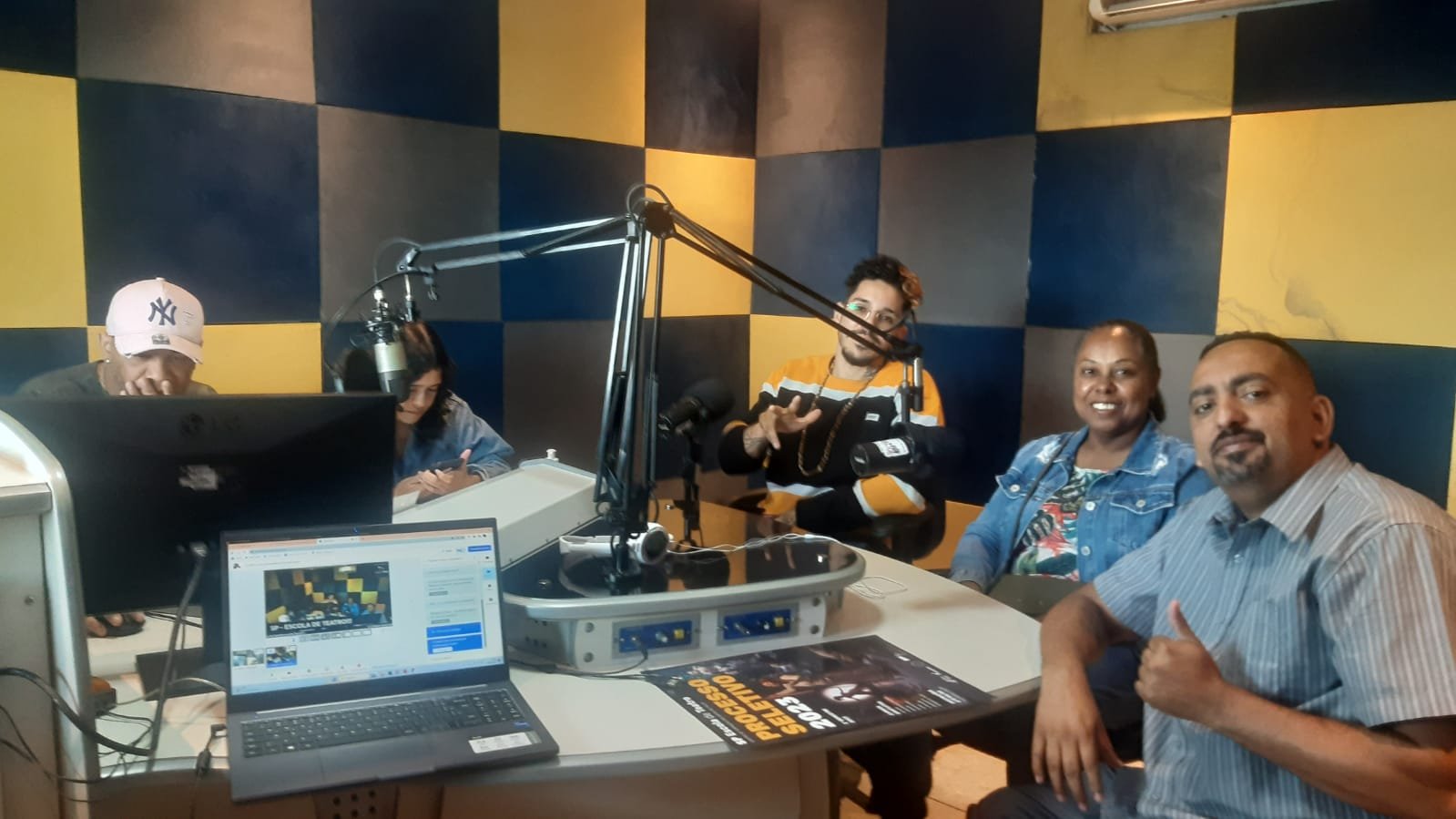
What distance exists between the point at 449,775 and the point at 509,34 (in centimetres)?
253

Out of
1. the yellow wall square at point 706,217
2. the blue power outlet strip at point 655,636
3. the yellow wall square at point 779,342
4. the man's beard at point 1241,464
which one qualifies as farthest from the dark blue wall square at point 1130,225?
the blue power outlet strip at point 655,636

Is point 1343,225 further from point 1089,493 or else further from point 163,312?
point 163,312

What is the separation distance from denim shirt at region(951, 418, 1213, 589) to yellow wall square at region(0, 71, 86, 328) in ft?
7.20

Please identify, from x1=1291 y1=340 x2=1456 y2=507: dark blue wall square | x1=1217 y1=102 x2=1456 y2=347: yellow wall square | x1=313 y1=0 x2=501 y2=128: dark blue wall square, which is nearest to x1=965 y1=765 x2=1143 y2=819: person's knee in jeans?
x1=1291 y1=340 x2=1456 y2=507: dark blue wall square

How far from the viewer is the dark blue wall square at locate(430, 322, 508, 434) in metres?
3.17

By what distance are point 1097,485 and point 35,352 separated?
248 centimetres

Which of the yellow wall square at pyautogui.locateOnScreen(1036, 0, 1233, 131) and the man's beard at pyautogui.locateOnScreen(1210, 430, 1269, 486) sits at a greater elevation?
the yellow wall square at pyautogui.locateOnScreen(1036, 0, 1233, 131)

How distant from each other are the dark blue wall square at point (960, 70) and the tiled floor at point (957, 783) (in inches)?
74.5

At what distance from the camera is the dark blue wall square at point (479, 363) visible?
3170 millimetres

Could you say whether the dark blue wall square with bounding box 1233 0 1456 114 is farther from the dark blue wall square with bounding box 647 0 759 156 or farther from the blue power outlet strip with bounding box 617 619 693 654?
the blue power outlet strip with bounding box 617 619 693 654

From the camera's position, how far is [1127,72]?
287 centimetres

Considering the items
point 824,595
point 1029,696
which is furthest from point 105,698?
point 1029,696

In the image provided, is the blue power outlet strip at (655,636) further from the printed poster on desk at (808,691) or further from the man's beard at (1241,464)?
the man's beard at (1241,464)

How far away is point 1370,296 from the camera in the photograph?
8.12 ft
